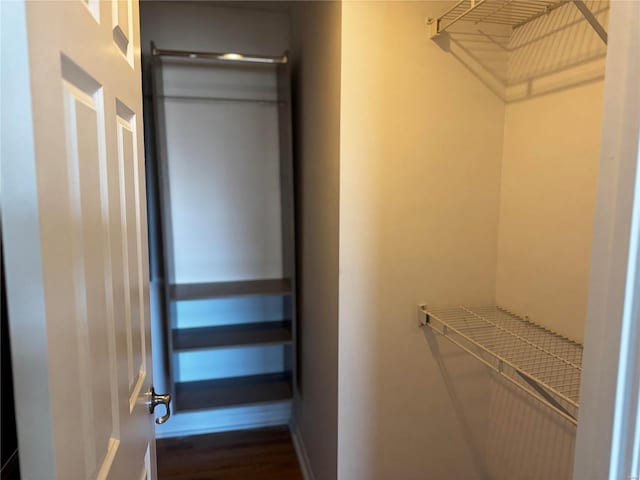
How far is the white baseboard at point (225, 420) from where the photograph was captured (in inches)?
103

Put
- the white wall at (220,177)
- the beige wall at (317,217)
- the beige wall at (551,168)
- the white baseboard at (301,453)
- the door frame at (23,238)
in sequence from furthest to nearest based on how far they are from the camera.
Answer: the white wall at (220,177)
the white baseboard at (301,453)
the beige wall at (317,217)
the beige wall at (551,168)
the door frame at (23,238)

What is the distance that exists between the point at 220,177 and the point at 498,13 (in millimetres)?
1665

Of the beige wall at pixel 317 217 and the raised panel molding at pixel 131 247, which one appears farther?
the beige wall at pixel 317 217

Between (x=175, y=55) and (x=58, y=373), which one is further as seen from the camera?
(x=175, y=55)

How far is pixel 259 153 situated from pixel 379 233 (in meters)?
1.25

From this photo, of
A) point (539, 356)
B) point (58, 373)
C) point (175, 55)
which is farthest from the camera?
point (175, 55)

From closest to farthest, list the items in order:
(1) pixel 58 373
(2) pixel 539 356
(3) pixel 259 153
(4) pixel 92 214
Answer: (1) pixel 58 373, (4) pixel 92 214, (2) pixel 539 356, (3) pixel 259 153

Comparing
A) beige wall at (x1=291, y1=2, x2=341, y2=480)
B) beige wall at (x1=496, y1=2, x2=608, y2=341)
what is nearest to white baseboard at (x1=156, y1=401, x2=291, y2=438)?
beige wall at (x1=291, y1=2, x2=341, y2=480)

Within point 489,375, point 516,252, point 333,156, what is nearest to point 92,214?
point 333,156

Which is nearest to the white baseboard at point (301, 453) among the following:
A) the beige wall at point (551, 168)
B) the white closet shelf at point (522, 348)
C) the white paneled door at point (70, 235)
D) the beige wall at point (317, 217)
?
the beige wall at point (317, 217)

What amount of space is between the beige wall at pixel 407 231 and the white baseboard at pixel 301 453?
62 centimetres

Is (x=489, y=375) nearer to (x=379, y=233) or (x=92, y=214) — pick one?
(x=379, y=233)

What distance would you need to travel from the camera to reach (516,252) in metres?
1.63

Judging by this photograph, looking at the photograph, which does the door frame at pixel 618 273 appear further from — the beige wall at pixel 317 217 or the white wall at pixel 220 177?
the white wall at pixel 220 177
